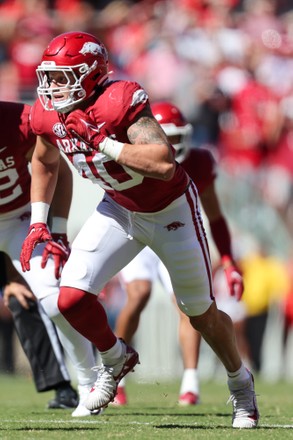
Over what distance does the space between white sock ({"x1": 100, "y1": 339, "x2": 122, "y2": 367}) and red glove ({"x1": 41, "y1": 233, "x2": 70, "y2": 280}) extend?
1.82 feet

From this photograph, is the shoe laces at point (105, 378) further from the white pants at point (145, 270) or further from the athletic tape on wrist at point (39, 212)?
the white pants at point (145, 270)

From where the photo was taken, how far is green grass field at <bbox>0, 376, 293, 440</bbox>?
184 inches

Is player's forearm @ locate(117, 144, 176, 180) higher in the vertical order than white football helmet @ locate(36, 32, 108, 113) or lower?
lower

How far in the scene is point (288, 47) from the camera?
41.6 feet

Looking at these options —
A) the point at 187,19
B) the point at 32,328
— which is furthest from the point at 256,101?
the point at 32,328

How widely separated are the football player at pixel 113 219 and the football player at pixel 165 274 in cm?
111

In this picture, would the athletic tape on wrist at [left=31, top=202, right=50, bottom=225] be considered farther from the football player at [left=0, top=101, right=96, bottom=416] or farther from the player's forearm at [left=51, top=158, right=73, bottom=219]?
the player's forearm at [left=51, top=158, right=73, bottom=219]

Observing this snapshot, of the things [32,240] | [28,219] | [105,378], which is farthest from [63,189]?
[105,378]

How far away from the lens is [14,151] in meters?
5.79

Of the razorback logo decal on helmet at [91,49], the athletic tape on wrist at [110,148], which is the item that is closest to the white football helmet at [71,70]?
the razorback logo decal on helmet at [91,49]

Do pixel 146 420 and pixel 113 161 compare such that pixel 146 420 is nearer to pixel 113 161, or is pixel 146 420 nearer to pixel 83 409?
pixel 83 409

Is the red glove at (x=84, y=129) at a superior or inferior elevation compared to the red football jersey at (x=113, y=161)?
superior

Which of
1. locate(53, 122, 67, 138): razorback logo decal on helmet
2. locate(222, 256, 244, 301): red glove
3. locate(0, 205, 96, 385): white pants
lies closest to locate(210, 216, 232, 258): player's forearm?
locate(222, 256, 244, 301): red glove

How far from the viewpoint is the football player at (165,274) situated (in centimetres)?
651
